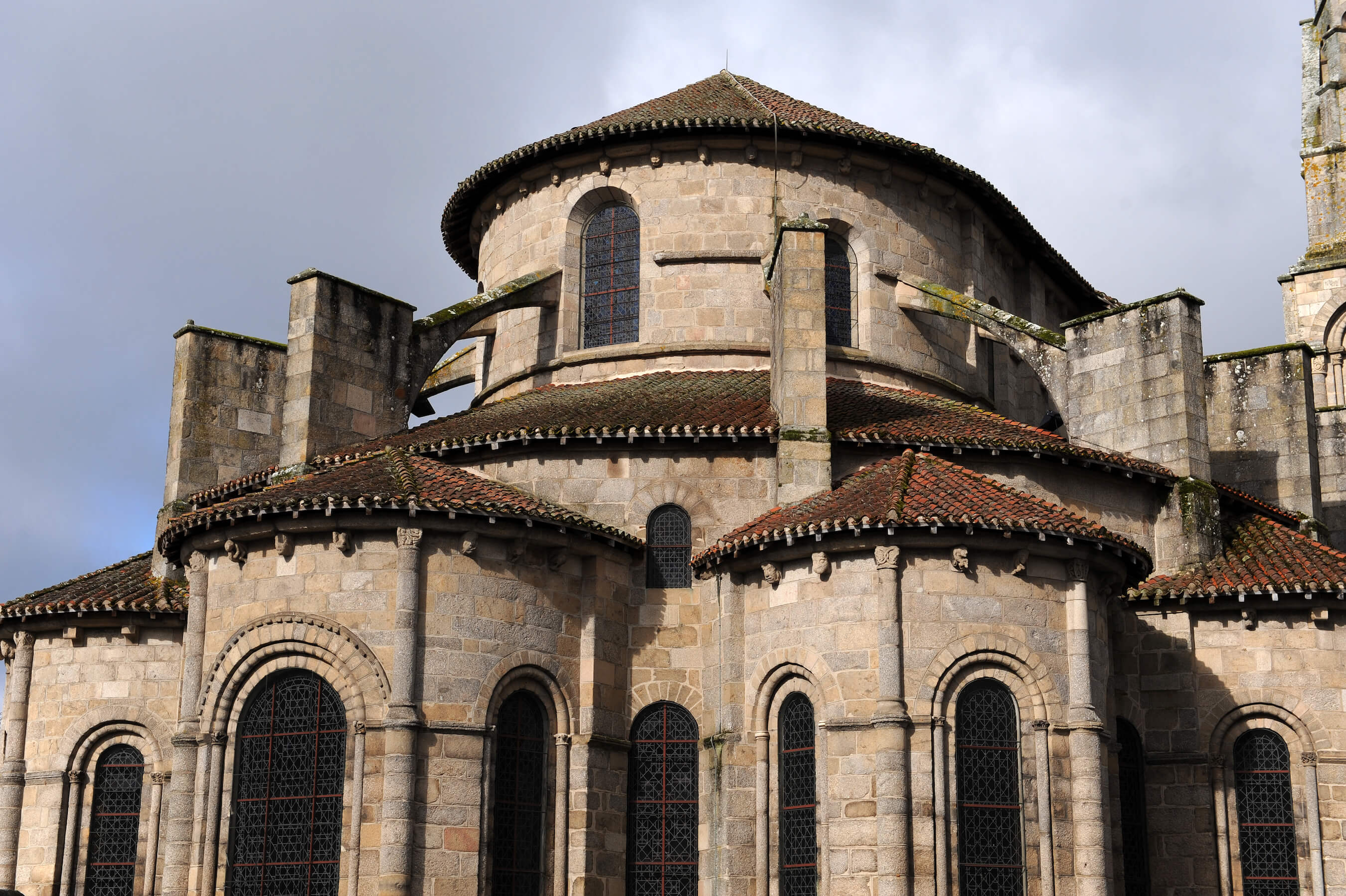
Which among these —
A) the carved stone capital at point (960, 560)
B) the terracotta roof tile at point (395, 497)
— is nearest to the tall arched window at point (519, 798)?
the terracotta roof tile at point (395, 497)

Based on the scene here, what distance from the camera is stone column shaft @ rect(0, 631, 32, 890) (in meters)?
25.0

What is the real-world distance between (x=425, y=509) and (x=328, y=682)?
2.48 metres

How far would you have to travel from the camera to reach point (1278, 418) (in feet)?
93.2

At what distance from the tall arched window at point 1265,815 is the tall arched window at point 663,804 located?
7575 mm

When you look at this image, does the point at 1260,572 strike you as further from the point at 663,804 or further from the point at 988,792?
the point at 663,804

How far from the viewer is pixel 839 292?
2811cm

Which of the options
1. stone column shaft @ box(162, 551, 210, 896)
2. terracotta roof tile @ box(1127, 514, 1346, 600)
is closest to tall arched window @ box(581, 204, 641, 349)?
stone column shaft @ box(162, 551, 210, 896)

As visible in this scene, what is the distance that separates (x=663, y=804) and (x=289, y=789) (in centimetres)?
484

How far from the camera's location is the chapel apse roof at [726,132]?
91.3 feet

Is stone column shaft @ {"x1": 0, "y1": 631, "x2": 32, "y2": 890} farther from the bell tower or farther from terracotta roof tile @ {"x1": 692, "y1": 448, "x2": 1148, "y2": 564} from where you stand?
the bell tower

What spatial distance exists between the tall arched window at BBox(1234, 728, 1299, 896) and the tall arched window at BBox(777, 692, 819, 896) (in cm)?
651

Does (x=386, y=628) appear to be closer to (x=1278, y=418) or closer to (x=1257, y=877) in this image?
(x=1257, y=877)

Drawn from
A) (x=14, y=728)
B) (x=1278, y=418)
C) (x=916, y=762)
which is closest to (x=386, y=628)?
(x=916, y=762)

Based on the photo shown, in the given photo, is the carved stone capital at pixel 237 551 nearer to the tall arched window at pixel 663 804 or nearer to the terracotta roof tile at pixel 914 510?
the tall arched window at pixel 663 804
